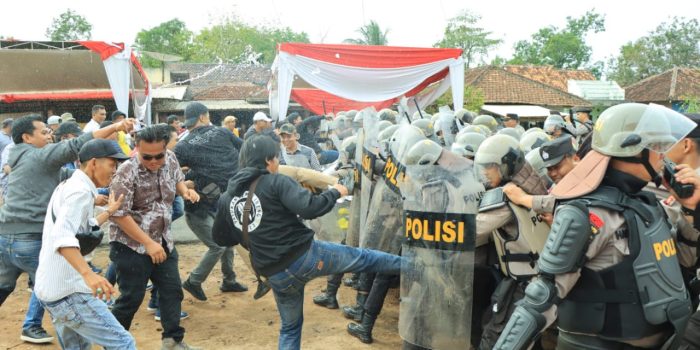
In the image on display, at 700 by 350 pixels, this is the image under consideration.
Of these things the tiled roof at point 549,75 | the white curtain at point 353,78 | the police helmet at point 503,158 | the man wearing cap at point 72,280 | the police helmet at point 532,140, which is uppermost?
the tiled roof at point 549,75

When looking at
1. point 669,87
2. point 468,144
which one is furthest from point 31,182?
point 669,87

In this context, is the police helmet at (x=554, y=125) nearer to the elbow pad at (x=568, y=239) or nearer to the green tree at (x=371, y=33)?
the elbow pad at (x=568, y=239)

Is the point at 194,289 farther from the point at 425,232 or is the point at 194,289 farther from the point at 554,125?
the point at 554,125

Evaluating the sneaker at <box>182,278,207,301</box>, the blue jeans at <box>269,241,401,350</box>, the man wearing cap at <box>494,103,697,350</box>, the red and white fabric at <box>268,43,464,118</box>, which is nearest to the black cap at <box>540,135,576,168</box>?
the blue jeans at <box>269,241,401,350</box>

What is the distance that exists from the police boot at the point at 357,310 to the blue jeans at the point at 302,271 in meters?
1.33

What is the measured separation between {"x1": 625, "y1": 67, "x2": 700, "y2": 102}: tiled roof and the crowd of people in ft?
103

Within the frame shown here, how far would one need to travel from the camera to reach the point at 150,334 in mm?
5461

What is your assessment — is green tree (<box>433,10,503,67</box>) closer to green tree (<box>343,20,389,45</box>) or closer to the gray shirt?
green tree (<box>343,20,389,45</box>)

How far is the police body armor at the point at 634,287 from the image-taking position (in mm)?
2404

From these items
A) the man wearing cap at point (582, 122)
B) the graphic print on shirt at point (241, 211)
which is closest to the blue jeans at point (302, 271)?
the graphic print on shirt at point (241, 211)

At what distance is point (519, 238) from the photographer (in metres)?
3.71

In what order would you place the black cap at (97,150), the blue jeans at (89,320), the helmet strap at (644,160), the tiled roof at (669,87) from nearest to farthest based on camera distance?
the helmet strap at (644,160) → the blue jeans at (89,320) → the black cap at (97,150) → the tiled roof at (669,87)

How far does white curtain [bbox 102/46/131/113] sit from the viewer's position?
1046cm

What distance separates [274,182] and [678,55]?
45.3 metres
